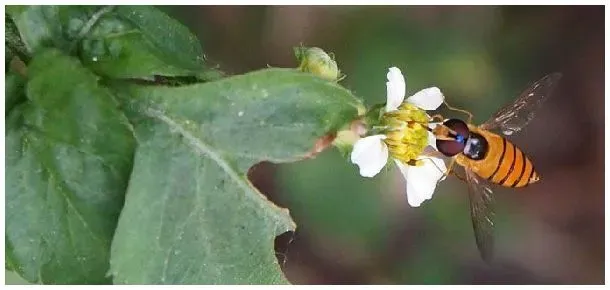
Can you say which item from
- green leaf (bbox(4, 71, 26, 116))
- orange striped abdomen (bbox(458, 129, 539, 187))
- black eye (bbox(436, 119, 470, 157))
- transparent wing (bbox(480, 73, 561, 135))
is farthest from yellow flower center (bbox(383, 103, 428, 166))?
green leaf (bbox(4, 71, 26, 116))

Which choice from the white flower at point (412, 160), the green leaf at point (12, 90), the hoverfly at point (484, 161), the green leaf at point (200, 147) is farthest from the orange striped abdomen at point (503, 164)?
the green leaf at point (12, 90)

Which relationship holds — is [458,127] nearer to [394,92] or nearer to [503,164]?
[503,164]

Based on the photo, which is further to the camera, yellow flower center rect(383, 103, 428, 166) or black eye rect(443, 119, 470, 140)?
black eye rect(443, 119, 470, 140)

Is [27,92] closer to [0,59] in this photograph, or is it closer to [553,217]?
[0,59]

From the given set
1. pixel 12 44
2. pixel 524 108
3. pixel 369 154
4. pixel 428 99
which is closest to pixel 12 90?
pixel 12 44

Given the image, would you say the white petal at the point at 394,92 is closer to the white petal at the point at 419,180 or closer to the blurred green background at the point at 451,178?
the white petal at the point at 419,180

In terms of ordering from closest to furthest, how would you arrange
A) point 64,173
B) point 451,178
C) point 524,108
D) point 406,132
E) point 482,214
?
point 64,173 → point 406,132 → point 482,214 → point 524,108 → point 451,178

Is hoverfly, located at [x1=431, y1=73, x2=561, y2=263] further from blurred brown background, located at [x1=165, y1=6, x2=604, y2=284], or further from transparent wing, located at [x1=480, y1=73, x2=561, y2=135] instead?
blurred brown background, located at [x1=165, y1=6, x2=604, y2=284]

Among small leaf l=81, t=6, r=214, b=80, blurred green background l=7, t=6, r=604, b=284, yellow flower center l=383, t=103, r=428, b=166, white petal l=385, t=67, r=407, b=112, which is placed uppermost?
small leaf l=81, t=6, r=214, b=80
